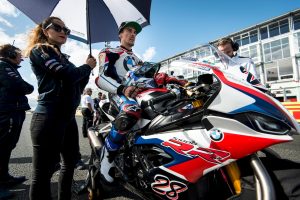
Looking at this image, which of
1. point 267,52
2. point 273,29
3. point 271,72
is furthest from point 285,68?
point 273,29

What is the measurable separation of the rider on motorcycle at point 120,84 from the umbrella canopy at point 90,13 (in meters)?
0.38

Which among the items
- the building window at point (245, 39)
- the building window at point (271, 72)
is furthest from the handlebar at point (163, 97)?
the building window at point (245, 39)

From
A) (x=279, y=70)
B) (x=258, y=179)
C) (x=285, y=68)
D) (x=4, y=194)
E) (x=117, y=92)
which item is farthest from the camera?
(x=279, y=70)

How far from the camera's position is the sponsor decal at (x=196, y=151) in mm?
1506

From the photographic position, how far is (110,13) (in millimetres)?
3510

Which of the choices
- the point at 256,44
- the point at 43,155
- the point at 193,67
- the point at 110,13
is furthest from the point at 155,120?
the point at 256,44

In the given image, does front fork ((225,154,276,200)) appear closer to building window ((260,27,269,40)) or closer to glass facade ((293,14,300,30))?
glass facade ((293,14,300,30))

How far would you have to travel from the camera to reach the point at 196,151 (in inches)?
63.0

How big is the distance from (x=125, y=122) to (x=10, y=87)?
2.24 m

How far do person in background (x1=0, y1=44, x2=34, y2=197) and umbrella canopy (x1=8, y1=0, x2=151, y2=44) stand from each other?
105 centimetres

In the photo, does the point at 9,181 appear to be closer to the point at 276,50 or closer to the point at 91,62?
the point at 91,62

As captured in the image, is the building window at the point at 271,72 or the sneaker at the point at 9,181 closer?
the sneaker at the point at 9,181

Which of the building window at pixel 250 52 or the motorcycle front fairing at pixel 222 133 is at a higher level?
the building window at pixel 250 52

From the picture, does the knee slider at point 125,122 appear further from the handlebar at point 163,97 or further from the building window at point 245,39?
the building window at point 245,39
